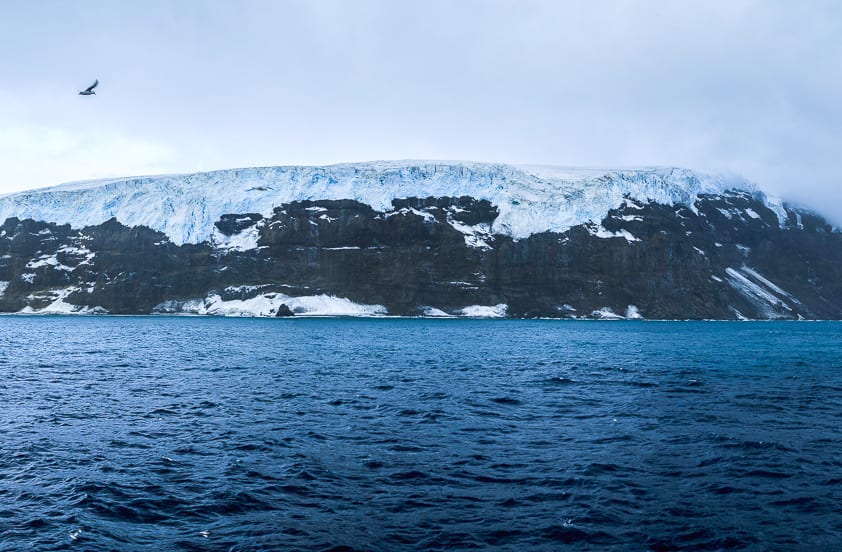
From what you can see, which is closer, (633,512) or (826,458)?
(633,512)

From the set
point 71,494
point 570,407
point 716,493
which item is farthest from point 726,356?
point 71,494

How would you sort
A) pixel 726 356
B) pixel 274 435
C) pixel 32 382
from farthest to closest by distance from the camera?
pixel 726 356 → pixel 32 382 → pixel 274 435

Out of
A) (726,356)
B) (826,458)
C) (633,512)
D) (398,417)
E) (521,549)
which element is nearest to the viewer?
(521,549)

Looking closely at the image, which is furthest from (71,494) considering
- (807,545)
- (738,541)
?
(807,545)

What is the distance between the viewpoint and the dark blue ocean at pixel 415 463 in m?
14.9

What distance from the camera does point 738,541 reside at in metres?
14.5

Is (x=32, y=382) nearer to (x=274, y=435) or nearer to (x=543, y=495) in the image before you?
(x=274, y=435)

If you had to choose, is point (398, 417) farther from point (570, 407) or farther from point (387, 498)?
point (387, 498)

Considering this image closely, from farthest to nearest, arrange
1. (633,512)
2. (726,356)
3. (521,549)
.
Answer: (726,356), (633,512), (521,549)

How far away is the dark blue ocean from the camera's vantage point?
14.9 m

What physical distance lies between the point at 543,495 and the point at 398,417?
1182cm

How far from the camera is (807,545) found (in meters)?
14.3

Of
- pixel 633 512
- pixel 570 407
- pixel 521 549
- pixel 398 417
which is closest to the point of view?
pixel 521 549

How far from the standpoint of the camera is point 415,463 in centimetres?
2078
